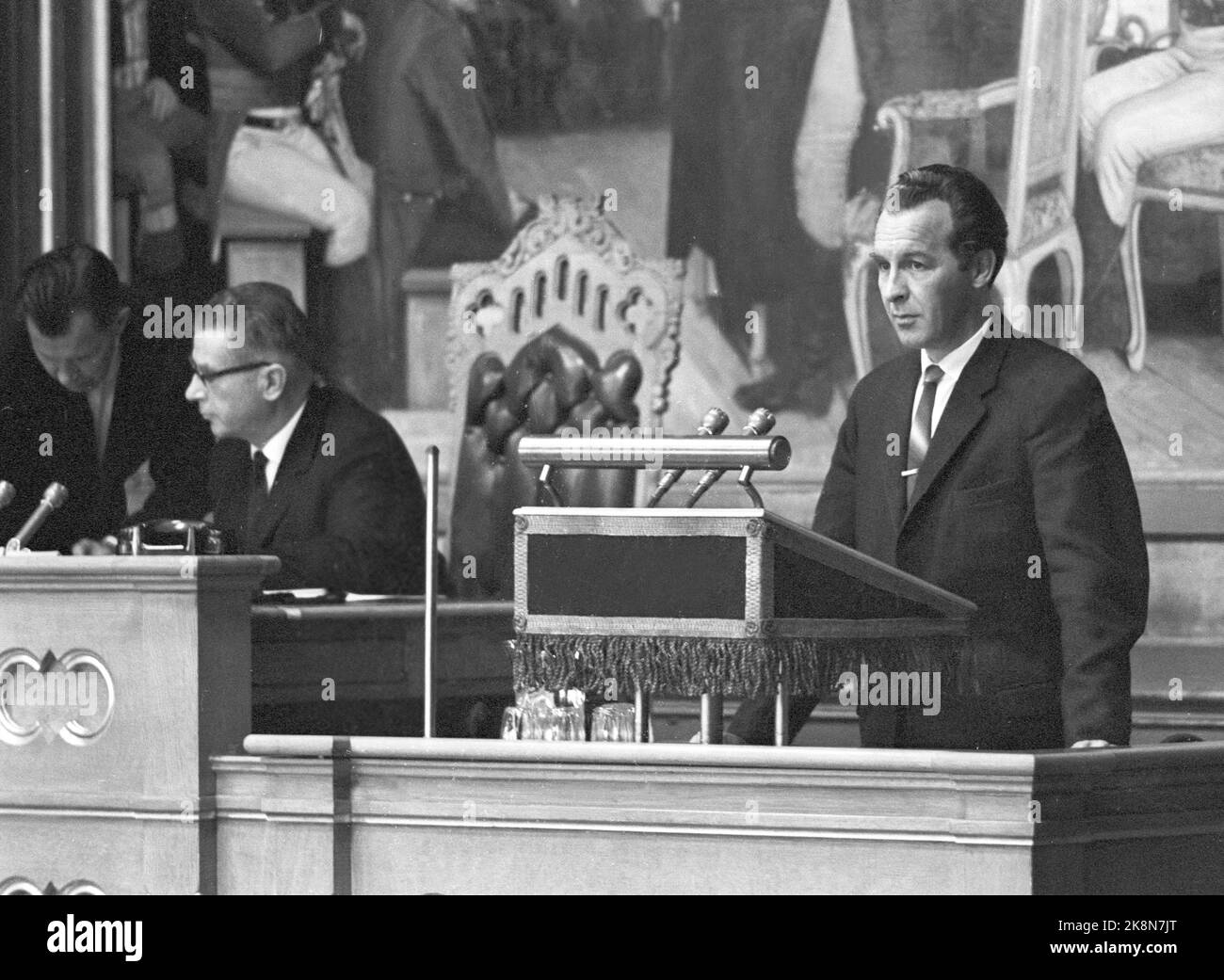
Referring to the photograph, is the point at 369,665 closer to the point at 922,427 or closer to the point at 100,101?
the point at 922,427

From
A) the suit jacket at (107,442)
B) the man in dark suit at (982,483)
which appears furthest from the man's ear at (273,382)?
the man in dark suit at (982,483)

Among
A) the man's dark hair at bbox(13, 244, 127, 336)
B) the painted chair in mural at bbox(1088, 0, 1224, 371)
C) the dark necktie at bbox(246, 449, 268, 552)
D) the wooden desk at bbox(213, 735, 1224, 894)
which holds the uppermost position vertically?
the painted chair in mural at bbox(1088, 0, 1224, 371)

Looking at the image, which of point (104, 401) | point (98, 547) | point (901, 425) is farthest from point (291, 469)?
point (104, 401)

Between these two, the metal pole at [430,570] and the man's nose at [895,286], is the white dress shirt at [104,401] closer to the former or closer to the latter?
the metal pole at [430,570]

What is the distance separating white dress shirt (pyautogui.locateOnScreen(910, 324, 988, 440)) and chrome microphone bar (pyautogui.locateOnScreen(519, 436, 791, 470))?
0.49 meters

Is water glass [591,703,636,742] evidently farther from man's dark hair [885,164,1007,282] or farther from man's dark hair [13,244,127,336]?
man's dark hair [13,244,127,336]

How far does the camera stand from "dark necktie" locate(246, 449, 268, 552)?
5266mm

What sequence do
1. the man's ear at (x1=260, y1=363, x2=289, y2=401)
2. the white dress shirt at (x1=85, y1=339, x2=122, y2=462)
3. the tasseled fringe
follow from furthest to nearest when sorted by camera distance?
the white dress shirt at (x1=85, y1=339, x2=122, y2=462), the man's ear at (x1=260, y1=363, x2=289, y2=401), the tasseled fringe

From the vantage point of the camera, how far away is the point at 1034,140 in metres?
6.78

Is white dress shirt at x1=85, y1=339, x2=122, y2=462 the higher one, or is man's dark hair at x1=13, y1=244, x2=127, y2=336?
man's dark hair at x1=13, y1=244, x2=127, y2=336

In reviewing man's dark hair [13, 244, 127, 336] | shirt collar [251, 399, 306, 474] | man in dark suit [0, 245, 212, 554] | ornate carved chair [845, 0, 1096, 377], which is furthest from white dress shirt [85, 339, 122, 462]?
ornate carved chair [845, 0, 1096, 377]

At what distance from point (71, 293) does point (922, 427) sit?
3.21 meters

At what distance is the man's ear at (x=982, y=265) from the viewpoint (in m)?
3.76
